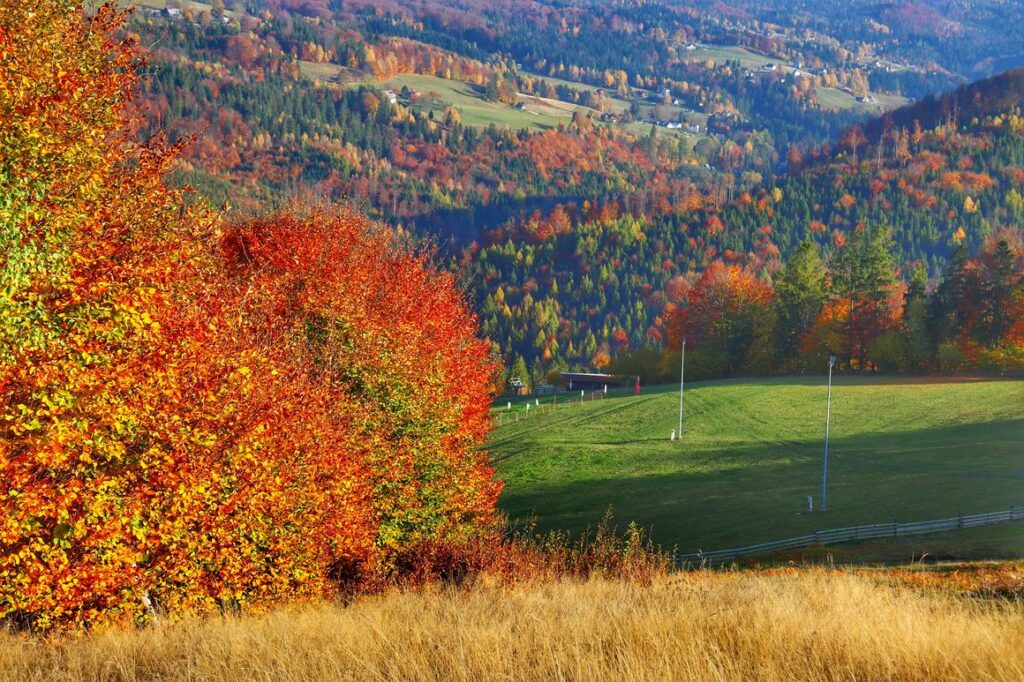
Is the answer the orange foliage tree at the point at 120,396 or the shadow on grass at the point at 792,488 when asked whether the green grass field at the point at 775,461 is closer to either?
the shadow on grass at the point at 792,488

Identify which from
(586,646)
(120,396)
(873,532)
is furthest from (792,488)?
(586,646)

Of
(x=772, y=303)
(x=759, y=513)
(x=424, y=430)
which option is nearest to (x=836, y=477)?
(x=759, y=513)

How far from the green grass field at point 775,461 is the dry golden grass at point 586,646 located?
94.4ft

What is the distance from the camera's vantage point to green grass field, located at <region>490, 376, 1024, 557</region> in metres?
49.4

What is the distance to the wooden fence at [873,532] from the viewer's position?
44.0 metres

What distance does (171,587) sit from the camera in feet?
59.9

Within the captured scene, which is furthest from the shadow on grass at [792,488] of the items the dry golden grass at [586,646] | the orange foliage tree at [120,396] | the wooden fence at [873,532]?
the dry golden grass at [586,646]

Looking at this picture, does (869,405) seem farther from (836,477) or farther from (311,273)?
(311,273)

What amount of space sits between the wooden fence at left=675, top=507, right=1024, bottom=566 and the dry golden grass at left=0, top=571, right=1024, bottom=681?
112 feet

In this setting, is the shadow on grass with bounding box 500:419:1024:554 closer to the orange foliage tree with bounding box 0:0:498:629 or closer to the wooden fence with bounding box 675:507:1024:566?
the wooden fence with bounding box 675:507:1024:566

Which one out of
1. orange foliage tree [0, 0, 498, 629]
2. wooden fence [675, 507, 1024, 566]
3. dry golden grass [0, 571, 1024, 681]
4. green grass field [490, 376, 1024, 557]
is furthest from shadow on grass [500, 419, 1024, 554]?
dry golden grass [0, 571, 1024, 681]

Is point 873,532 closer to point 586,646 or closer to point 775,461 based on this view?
point 775,461

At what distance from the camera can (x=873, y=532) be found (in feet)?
148

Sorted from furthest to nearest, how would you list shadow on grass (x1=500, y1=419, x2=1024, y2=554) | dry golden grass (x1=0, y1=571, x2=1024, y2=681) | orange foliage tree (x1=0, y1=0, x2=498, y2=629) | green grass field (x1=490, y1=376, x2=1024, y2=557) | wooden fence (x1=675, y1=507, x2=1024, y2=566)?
green grass field (x1=490, y1=376, x2=1024, y2=557), shadow on grass (x1=500, y1=419, x2=1024, y2=554), wooden fence (x1=675, y1=507, x2=1024, y2=566), orange foliage tree (x1=0, y1=0, x2=498, y2=629), dry golden grass (x1=0, y1=571, x2=1024, y2=681)
